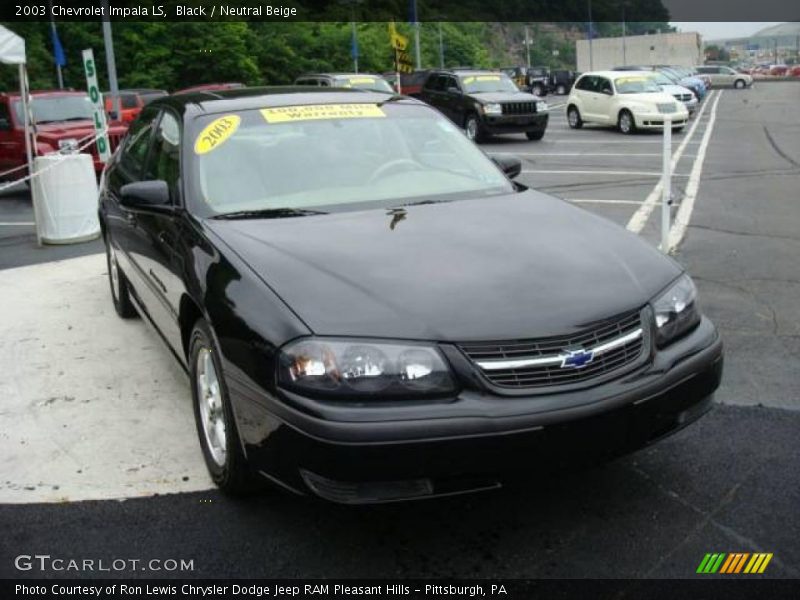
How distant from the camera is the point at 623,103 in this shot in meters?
22.4

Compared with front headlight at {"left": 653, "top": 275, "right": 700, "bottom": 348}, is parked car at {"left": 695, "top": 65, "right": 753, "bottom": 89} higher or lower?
lower

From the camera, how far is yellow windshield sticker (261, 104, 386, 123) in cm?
430

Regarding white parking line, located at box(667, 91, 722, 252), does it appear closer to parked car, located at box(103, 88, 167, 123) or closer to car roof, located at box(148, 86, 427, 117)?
car roof, located at box(148, 86, 427, 117)

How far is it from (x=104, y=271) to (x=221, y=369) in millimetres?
5069

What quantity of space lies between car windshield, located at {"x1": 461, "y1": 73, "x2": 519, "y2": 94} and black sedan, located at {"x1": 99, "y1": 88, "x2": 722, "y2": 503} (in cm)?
1774

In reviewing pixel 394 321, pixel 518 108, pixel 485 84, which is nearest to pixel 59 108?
pixel 518 108

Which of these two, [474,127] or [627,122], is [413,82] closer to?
[474,127]

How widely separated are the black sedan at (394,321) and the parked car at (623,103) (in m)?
18.6

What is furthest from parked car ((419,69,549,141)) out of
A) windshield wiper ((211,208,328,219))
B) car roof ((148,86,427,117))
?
windshield wiper ((211,208,328,219))

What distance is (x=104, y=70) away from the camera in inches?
1533

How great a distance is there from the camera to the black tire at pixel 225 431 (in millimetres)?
3135

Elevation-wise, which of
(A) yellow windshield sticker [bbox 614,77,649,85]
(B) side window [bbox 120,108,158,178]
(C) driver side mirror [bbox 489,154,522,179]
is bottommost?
(A) yellow windshield sticker [bbox 614,77,649,85]

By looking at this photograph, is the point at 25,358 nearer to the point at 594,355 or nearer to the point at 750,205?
the point at 594,355

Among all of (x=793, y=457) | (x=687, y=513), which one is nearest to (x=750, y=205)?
(x=793, y=457)
